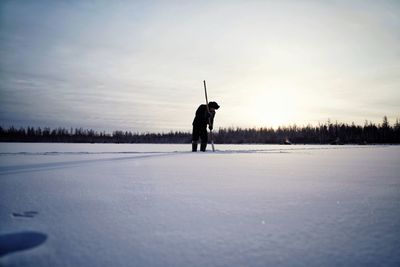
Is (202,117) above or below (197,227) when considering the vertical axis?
above

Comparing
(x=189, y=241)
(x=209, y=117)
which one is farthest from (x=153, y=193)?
(x=209, y=117)

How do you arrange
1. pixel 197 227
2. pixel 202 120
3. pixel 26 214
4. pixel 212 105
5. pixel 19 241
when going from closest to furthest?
pixel 19 241
pixel 197 227
pixel 26 214
pixel 202 120
pixel 212 105

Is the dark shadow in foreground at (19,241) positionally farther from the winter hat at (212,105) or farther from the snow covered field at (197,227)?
the winter hat at (212,105)

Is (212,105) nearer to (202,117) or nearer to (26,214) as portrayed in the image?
(202,117)

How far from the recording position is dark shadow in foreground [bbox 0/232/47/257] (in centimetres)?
95

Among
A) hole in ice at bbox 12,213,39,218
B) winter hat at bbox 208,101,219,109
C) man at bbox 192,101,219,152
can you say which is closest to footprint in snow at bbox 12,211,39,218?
hole in ice at bbox 12,213,39,218

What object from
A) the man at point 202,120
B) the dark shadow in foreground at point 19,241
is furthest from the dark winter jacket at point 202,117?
the dark shadow in foreground at point 19,241

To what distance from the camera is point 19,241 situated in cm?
103

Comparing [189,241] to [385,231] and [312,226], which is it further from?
[385,231]

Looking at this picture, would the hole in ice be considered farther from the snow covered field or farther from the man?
the man

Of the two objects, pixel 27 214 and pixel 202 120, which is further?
pixel 202 120

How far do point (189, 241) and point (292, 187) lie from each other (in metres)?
1.62

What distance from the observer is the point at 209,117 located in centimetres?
941

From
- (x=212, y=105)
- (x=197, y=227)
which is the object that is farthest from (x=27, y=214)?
(x=212, y=105)
